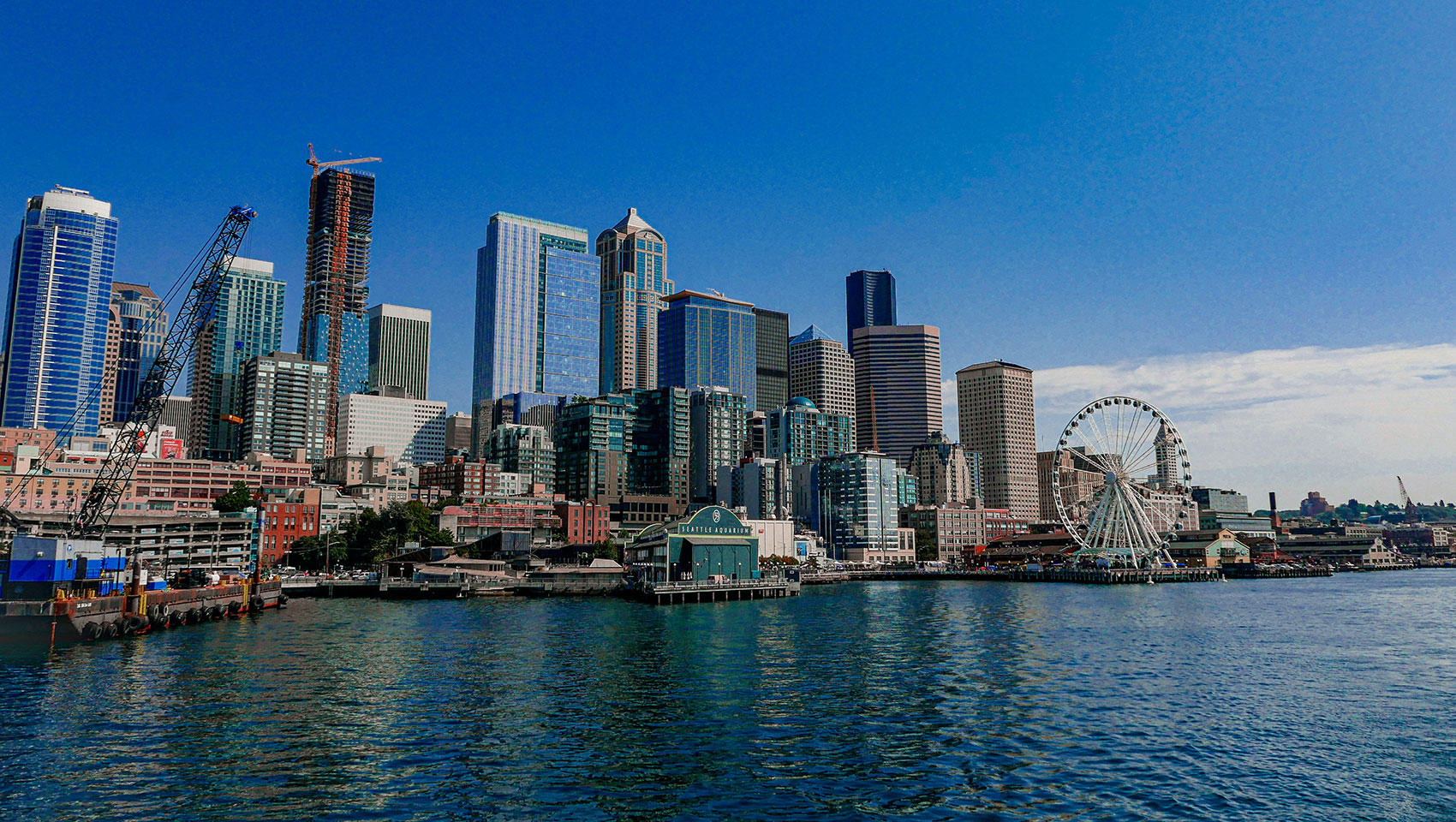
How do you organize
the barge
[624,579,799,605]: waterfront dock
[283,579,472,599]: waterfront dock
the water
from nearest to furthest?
the water < the barge < [624,579,799,605]: waterfront dock < [283,579,472,599]: waterfront dock

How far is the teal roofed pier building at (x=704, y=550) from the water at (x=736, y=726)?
186ft

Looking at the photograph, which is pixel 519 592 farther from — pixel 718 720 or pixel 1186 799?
pixel 1186 799

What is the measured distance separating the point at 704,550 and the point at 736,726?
329 ft

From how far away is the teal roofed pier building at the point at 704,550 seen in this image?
144 m

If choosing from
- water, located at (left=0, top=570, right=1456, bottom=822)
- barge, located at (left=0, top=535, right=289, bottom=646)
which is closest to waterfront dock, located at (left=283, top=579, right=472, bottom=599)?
barge, located at (left=0, top=535, right=289, bottom=646)

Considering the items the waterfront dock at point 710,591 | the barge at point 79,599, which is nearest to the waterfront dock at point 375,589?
the waterfront dock at point 710,591

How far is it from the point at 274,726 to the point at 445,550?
455ft

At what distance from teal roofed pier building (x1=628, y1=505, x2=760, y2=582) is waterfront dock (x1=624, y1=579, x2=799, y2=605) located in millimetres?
2732

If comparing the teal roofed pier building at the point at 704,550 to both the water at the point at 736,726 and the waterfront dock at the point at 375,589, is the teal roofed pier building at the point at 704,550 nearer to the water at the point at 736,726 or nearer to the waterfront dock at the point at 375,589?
the waterfront dock at the point at 375,589

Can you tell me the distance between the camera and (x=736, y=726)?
1789 inches

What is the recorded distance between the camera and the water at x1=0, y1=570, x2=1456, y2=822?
33.6 metres

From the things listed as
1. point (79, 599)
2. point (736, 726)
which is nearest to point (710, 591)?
point (79, 599)

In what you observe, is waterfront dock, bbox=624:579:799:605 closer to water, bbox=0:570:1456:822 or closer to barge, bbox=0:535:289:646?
water, bbox=0:570:1456:822

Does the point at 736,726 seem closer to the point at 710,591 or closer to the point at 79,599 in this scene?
the point at 79,599
